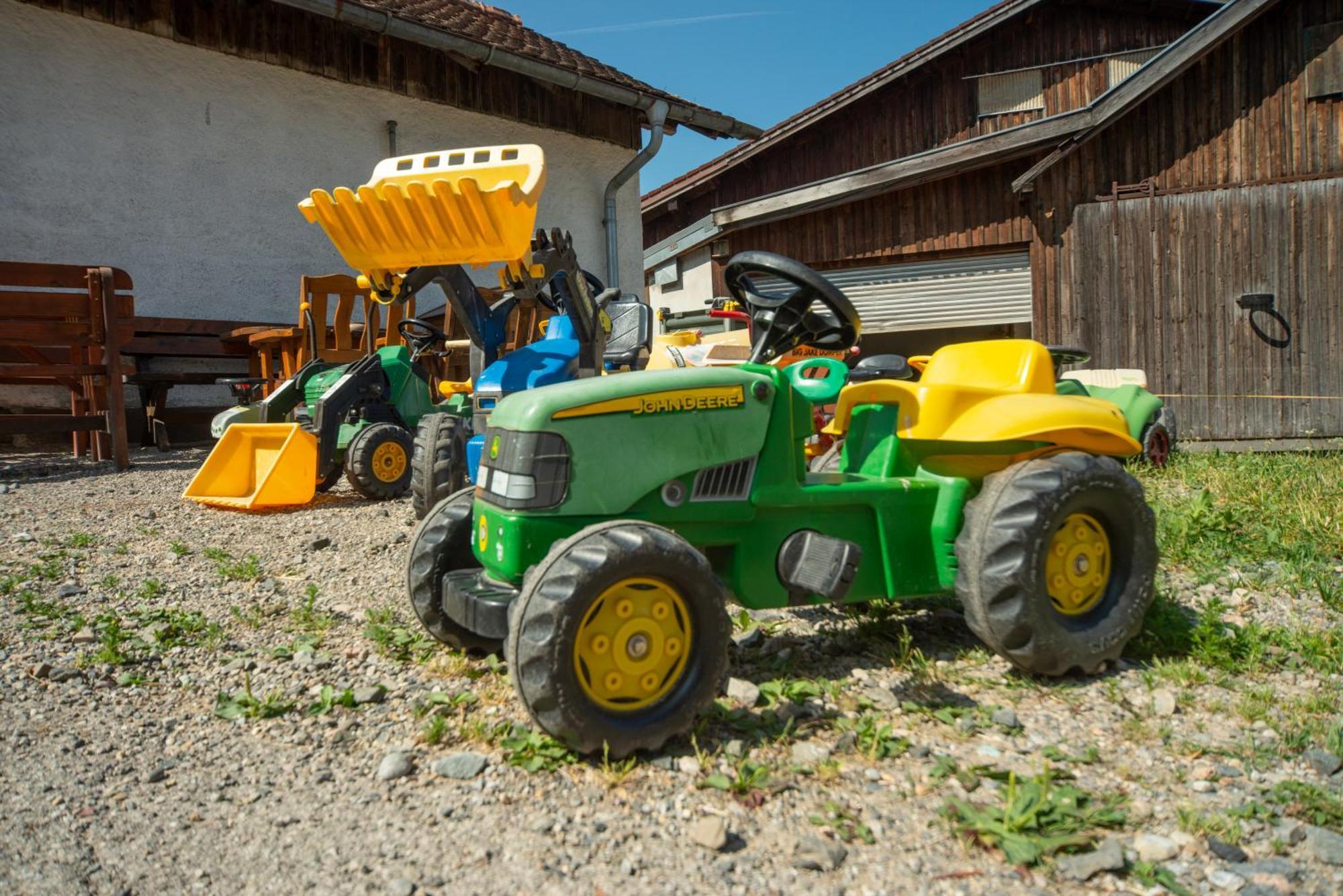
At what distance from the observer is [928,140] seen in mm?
16859

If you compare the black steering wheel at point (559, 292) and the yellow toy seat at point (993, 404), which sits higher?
the black steering wheel at point (559, 292)

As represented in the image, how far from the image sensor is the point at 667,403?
2768 millimetres

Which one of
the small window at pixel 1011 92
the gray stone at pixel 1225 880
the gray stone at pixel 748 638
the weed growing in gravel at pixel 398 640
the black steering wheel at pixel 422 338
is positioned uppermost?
the small window at pixel 1011 92

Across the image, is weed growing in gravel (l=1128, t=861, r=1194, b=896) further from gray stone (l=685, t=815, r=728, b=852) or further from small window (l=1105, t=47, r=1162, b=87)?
small window (l=1105, t=47, r=1162, b=87)

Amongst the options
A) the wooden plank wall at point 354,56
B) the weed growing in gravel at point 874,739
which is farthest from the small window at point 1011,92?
the weed growing in gravel at point 874,739

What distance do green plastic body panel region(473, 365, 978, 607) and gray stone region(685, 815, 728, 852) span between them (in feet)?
2.65

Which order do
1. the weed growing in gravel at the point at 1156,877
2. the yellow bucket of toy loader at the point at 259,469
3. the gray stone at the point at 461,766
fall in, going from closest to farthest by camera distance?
the weed growing in gravel at the point at 1156,877
the gray stone at the point at 461,766
the yellow bucket of toy loader at the point at 259,469

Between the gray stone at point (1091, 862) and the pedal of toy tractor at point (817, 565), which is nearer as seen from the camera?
the gray stone at point (1091, 862)

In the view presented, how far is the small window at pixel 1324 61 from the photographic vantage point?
9.80 m

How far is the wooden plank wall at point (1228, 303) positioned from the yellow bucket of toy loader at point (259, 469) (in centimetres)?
786

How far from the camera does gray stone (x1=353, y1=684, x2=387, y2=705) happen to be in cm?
297

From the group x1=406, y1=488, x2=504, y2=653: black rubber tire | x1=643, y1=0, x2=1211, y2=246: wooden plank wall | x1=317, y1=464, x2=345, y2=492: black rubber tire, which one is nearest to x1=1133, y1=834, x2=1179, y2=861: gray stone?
x1=406, y1=488, x2=504, y2=653: black rubber tire

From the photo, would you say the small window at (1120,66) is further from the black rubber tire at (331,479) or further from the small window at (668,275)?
the black rubber tire at (331,479)

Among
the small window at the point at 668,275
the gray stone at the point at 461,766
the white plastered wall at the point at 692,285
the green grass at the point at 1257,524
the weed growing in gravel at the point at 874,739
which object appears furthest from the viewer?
the small window at the point at 668,275
